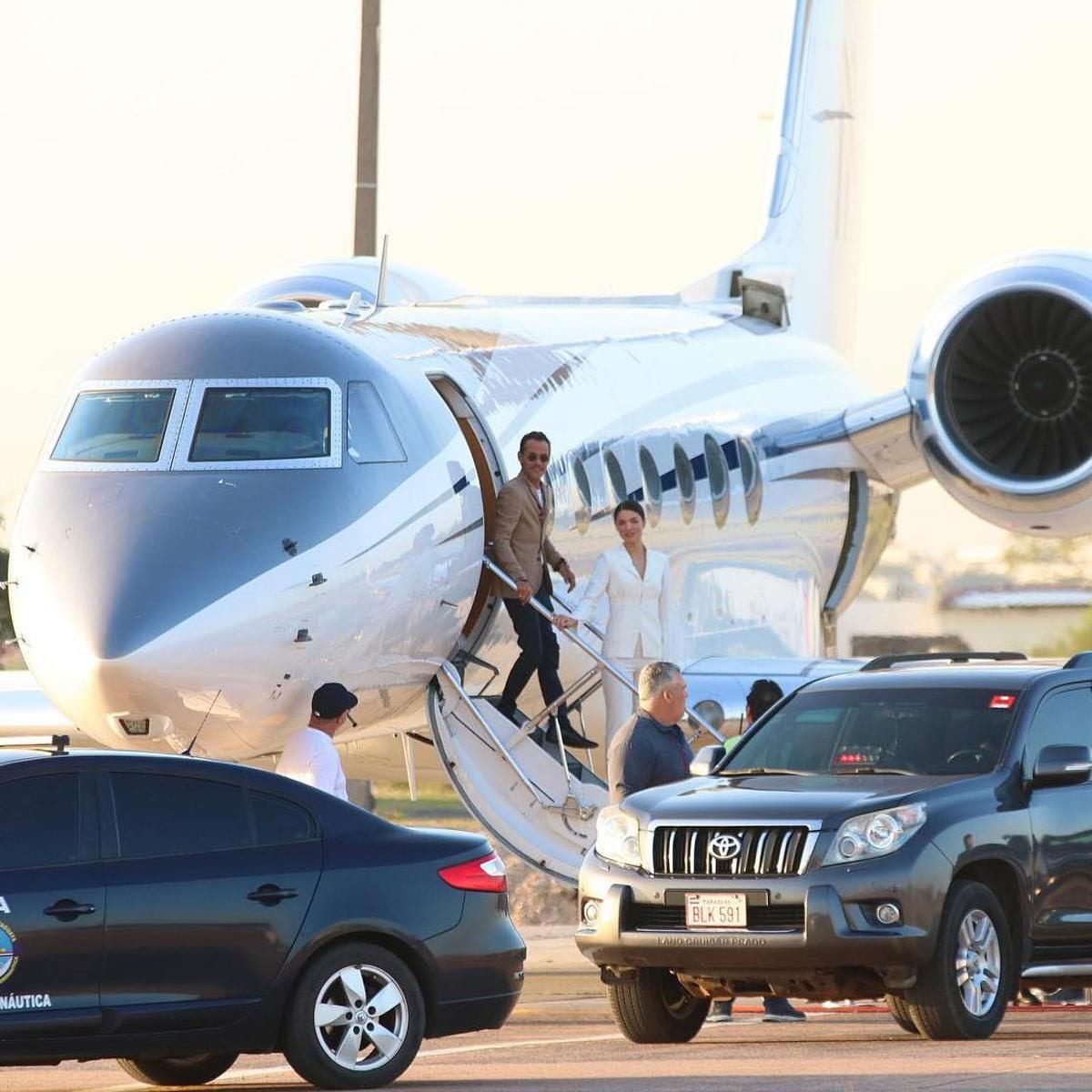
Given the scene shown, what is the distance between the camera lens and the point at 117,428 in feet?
52.7

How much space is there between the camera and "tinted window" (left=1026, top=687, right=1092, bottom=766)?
42.1 feet

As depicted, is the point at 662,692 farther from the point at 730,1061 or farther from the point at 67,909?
the point at 67,909

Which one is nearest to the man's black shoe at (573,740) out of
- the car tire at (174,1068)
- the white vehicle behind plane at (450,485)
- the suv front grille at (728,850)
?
the white vehicle behind plane at (450,485)

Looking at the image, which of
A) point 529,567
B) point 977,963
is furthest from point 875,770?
point 529,567

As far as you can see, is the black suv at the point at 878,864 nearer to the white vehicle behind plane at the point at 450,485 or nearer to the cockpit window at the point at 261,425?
the white vehicle behind plane at the point at 450,485

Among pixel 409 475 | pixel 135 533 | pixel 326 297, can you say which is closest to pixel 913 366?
pixel 326 297

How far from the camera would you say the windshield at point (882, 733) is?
12820mm

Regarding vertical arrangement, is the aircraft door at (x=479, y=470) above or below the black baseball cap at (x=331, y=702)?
above

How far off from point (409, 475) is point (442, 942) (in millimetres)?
5329

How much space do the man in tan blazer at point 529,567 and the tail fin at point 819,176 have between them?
38.2ft

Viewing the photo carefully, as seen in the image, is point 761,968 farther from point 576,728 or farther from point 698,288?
point 698,288

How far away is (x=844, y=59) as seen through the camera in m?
29.8

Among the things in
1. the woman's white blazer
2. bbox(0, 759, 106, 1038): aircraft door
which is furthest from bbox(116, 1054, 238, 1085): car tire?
the woman's white blazer

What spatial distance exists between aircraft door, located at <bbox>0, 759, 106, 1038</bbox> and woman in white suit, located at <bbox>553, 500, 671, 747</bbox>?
6.77 meters
